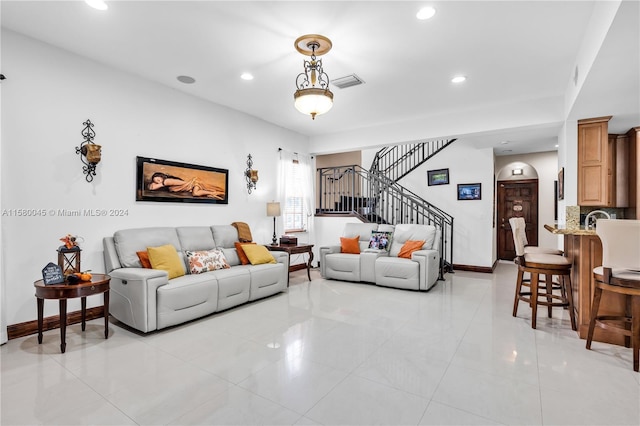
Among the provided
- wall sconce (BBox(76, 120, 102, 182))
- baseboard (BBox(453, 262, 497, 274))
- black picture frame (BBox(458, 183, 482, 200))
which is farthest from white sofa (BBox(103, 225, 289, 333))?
black picture frame (BBox(458, 183, 482, 200))

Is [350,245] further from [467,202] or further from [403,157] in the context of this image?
[403,157]

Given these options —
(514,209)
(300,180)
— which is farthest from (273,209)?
(514,209)

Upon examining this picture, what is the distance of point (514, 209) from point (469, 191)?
2192mm

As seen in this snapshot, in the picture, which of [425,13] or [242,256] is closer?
[425,13]

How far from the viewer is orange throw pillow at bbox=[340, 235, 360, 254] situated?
590cm

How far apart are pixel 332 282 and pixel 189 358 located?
10.6ft

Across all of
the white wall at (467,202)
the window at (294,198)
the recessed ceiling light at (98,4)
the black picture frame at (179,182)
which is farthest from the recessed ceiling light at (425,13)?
the white wall at (467,202)

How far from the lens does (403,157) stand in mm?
7820

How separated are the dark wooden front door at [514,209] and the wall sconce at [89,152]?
843 centimetres

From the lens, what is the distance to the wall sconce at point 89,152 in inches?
138

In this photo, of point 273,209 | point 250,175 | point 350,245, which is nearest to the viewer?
point 250,175

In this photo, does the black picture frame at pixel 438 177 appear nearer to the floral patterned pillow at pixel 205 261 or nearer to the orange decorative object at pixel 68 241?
the floral patterned pillow at pixel 205 261

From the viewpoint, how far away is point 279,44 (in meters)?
3.29

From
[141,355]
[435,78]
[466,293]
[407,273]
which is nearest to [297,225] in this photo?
[407,273]
